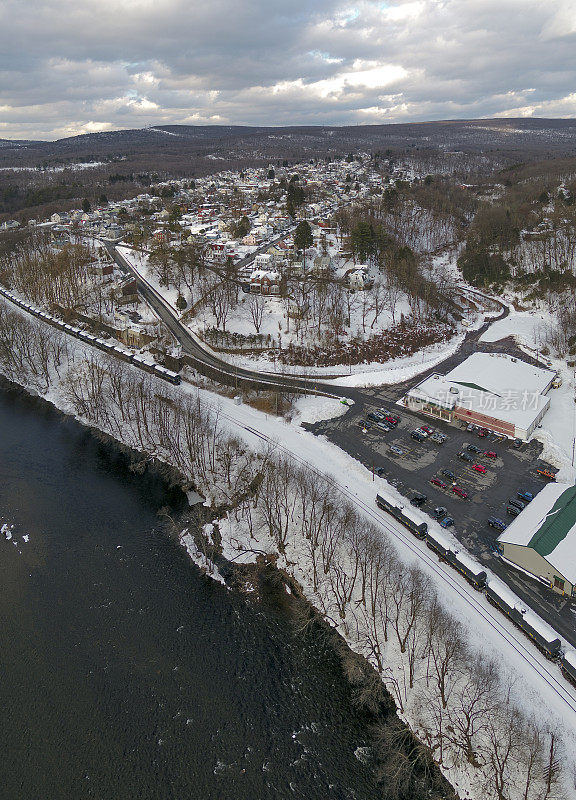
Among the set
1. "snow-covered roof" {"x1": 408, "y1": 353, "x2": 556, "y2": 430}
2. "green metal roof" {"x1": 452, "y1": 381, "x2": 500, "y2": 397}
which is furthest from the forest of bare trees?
"green metal roof" {"x1": 452, "y1": 381, "x2": 500, "y2": 397}

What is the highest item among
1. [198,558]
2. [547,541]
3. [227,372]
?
[227,372]

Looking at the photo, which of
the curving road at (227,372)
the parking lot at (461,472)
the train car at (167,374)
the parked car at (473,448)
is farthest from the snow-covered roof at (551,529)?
the train car at (167,374)

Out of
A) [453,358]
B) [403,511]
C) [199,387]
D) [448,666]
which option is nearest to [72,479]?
[199,387]

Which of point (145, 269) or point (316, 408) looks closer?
point (316, 408)

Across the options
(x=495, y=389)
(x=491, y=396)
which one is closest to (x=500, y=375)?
(x=495, y=389)

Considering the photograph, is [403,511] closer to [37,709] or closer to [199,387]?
[37,709]

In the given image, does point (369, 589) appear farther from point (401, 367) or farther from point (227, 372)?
point (401, 367)

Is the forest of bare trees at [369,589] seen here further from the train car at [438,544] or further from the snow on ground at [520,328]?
the snow on ground at [520,328]
